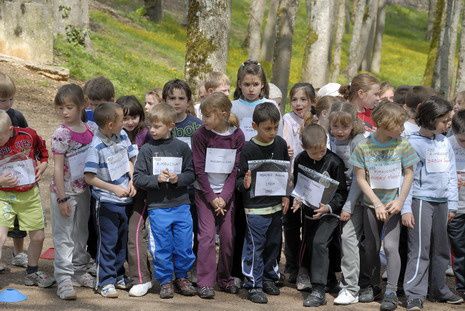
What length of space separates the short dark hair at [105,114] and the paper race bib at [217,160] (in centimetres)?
94

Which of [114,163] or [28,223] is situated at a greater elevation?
[114,163]

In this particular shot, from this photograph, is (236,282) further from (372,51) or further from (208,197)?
(372,51)

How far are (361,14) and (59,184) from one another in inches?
1038

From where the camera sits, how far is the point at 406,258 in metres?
7.78

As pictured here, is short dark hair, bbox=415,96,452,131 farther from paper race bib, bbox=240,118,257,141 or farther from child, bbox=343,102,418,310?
paper race bib, bbox=240,118,257,141

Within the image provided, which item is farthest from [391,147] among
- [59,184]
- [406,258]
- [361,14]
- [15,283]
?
[361,14]

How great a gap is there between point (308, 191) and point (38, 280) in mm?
2603

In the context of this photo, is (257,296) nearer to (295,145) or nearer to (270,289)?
(270,289)

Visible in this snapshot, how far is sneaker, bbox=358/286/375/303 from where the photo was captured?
7.54 metres

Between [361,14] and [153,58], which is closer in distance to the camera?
[153,58]

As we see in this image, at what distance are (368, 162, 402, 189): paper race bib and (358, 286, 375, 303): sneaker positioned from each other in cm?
103

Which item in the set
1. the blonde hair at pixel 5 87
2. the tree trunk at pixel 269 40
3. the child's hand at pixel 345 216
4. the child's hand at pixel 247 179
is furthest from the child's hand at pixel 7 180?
the tree trunk at pixel 269 40

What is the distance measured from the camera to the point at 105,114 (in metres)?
6.99

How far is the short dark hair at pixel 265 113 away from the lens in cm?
730
